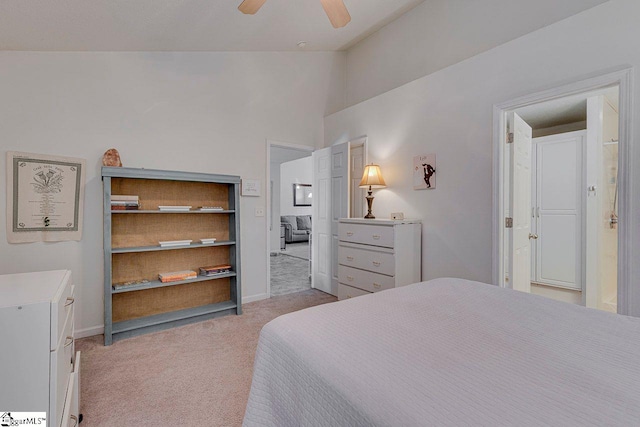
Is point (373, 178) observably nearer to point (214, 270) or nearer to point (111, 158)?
point (214, 270)

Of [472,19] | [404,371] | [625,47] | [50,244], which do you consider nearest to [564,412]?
[404,371]

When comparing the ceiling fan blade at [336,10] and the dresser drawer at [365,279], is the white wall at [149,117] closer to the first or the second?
the dresser drawer at [365,279]

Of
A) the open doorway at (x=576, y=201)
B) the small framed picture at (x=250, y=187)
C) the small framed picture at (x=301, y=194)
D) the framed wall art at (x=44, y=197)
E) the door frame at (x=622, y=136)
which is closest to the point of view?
the door frame at (x=622, y=136)

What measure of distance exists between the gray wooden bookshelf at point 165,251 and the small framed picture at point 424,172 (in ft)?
6.31

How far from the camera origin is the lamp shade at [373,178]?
3.42 m

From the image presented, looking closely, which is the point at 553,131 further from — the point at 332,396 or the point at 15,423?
the point at 15,423

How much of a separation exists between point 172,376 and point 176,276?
113 cm

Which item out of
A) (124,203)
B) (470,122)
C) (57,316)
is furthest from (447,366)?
(124,203)

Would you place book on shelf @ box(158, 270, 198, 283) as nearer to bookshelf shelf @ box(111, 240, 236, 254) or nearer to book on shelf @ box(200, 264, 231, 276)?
book on shelf @ box(200, 264, 231, 276)

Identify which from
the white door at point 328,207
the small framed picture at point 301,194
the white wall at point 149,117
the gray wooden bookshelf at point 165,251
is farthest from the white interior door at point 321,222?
the small framed picture at point 301,194

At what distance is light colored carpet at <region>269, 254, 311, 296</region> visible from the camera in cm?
438

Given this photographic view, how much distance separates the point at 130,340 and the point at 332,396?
263cm

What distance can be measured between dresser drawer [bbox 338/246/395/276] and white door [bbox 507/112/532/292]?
1022 millimetres

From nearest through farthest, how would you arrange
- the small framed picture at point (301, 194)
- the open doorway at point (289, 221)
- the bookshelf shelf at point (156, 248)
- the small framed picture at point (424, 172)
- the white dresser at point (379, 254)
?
the bookshelf shelf at point (156, 248)
the white dresser at point (379, 254)
the small framed picture at point (424, 172)
the open doorway at point (289, 221)
the small framed picture at point (301, 194)
